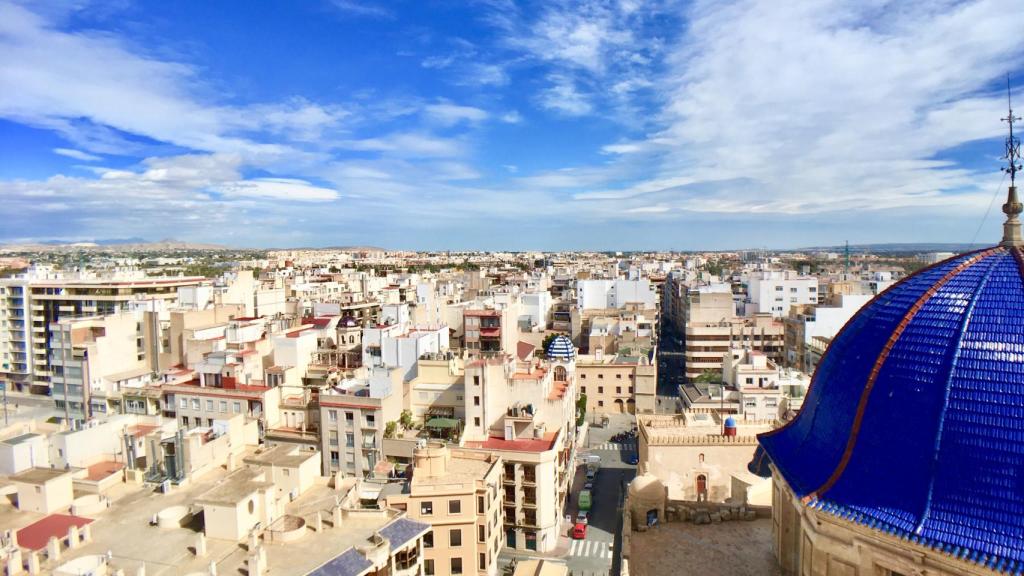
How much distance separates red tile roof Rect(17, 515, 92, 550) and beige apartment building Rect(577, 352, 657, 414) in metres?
51.7

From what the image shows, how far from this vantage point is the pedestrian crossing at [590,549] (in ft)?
132

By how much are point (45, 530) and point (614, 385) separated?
178ft

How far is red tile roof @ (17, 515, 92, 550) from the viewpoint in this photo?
23.1 metres

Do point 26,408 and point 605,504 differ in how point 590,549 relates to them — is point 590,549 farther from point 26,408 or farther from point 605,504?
point 26,408

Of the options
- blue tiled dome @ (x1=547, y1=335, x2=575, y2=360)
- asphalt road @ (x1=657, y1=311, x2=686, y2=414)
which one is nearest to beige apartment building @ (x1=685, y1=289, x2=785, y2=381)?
asphalt road @ (x1=657, y1=311, x2=686, y2=414)

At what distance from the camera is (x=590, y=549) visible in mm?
41125

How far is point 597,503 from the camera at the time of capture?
4809 cm

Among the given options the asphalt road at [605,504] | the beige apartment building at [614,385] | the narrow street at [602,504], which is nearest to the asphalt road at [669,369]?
the beige apartment building at [614,385]

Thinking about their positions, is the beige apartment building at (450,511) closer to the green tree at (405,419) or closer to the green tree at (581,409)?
the green tree at (405,419)

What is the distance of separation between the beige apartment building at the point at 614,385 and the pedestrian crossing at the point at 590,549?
2815 cm

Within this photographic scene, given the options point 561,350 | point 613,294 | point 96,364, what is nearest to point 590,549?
point 561,350

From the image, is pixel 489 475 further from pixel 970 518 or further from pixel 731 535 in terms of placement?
pixel 970 518

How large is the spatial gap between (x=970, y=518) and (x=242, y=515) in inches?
890

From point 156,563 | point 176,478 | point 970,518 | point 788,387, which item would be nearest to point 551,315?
point 788,387
